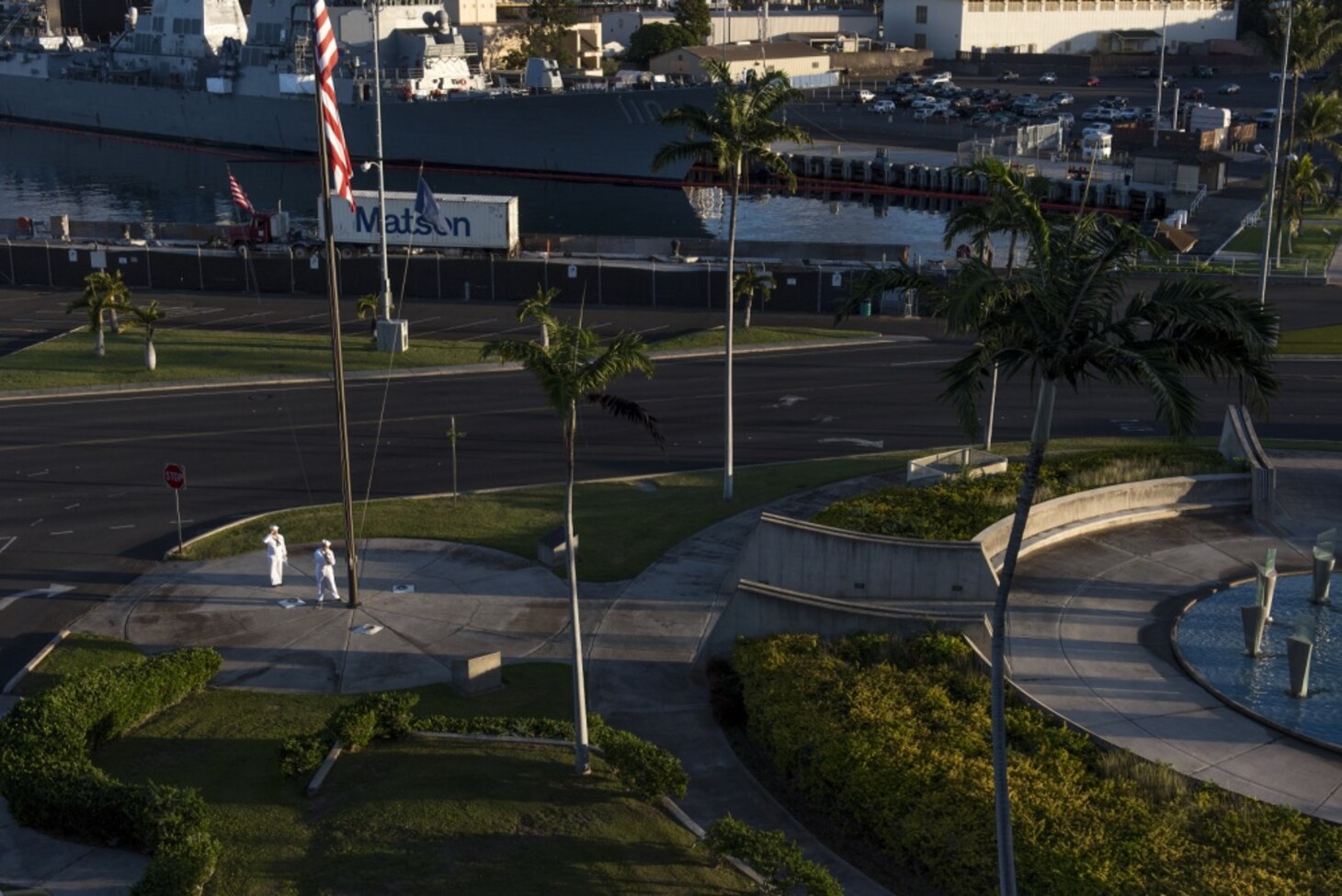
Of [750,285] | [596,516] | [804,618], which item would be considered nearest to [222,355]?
[750,285]

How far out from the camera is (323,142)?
89.2 ft

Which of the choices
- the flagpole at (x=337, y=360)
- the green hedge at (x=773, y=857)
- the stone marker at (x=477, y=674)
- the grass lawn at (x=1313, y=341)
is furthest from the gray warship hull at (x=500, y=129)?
the green hedge at (x=773, y=857)

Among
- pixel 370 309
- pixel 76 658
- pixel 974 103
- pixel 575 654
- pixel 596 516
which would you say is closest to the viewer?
pixel 575 654

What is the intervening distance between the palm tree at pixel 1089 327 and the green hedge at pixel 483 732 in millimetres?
5838

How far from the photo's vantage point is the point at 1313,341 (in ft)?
173

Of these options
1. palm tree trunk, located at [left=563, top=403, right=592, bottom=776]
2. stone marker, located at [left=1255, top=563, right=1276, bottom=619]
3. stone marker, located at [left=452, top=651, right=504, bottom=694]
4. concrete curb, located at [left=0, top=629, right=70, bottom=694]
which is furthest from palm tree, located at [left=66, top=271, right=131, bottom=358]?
stone marker, located at [left=1255, top=563, right=1276, bottom=619]

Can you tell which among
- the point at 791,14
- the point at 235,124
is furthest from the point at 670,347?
the point at 791,14

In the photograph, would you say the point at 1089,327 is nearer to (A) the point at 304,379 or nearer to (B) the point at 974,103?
(A) the point at 304,379

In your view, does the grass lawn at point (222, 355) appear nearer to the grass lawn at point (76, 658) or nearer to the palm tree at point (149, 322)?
the palm tree at point (149, 322)

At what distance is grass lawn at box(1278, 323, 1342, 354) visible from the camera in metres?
51.5

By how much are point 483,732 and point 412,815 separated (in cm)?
274

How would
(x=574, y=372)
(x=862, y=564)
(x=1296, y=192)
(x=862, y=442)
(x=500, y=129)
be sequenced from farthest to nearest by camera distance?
1. (x=500, y=129)
2. (x=1296, y=192)
3. (x=862, y=442)
4. (x=862, y=564)
5. (x=574, y=372)

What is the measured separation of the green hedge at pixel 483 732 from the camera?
20609mm

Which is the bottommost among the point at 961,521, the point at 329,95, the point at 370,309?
the point at 961,521
